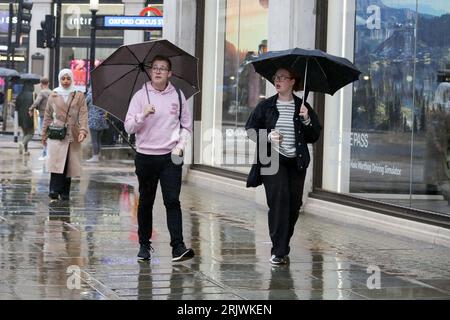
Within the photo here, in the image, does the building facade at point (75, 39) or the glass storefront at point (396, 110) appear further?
the building facade at point (75, 39)

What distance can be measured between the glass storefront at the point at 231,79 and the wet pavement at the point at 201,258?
2113 mm

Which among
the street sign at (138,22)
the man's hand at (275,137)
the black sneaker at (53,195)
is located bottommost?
the black sneaker at (53,195)

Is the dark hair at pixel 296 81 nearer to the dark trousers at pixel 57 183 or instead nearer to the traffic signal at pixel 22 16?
the dark trousers at pixel 57 183

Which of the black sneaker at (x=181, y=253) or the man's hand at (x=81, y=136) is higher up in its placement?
the man's hand at (x=81, y=136)

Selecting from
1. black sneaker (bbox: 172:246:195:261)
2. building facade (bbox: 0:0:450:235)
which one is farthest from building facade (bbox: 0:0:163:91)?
black sneaker (bbox: 172:246:195:261)

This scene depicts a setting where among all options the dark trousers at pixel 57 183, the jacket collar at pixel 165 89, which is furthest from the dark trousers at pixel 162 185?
the dark trousers at pixel 57 183

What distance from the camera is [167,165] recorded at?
8.77 meters

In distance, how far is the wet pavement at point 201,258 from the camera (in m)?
7.62

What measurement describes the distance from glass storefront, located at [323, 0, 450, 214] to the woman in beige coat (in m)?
3.34

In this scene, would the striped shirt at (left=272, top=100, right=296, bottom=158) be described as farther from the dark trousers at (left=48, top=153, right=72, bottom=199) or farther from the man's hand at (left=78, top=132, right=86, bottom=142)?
the dark trousers at (left=48, top=153, right=72, bottom=199)

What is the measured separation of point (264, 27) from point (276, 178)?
6.46m

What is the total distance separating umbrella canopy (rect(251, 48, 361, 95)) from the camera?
29.2 feet

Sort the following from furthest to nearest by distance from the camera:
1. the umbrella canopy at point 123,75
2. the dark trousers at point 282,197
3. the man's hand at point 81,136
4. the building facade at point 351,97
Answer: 1. the man's hand at point 81,136
2. the building facade at point 351,97
3. the umbrella canopy at point 123,75
4. the dark trousers at point 282,197
